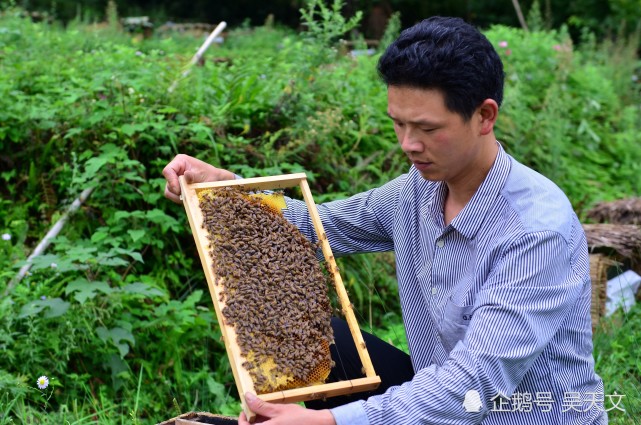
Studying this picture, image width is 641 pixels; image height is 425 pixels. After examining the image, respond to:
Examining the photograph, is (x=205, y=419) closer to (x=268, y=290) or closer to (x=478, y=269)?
(x=268, y=290)

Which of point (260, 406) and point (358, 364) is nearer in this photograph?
point (260, 406)

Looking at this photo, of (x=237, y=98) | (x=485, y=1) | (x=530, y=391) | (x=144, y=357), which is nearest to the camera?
(x=530, y=391)

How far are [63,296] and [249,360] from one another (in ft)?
7.97

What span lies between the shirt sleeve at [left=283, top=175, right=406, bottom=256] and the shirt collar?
1.84 ft

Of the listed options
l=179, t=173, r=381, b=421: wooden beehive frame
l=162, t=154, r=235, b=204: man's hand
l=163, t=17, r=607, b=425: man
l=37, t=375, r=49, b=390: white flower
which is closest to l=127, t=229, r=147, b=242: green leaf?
l=37, t=375, r=49, b=390: white flower

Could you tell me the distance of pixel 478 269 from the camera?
9.19ft

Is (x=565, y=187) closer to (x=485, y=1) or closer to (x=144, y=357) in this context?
(x=144, y=357)

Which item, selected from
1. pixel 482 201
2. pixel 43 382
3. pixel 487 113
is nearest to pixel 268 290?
pixel 482 201

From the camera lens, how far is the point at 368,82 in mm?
7219

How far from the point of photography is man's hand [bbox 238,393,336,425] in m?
2.45

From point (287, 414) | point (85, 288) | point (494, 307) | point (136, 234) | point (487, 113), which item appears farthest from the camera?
point (136, 234)

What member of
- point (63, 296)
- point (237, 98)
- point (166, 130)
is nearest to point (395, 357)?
point (63, 296)

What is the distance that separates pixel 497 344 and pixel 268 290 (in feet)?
2.83

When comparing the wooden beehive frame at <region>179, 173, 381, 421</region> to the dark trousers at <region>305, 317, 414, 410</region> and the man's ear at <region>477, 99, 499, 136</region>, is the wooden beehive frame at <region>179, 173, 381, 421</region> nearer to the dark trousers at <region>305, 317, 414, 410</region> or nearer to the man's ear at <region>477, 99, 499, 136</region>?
the dark trousers at <region>305, 317, 414, 410</region>
